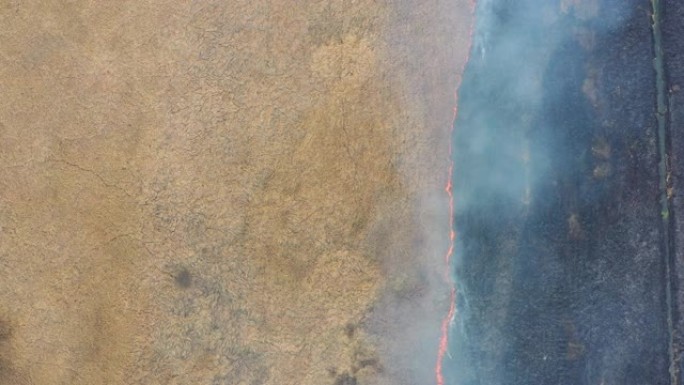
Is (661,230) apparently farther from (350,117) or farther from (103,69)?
(103,69)

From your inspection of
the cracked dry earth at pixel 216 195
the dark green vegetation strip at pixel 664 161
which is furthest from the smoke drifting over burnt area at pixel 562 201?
the cracked dry earth at pixel 216 195

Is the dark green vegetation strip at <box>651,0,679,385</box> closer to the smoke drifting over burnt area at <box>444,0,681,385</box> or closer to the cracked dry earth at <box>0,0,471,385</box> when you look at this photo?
the smoke drifting over burnt area at <box>444,0,681,385</box>

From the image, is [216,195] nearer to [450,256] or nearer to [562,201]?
[450,256]

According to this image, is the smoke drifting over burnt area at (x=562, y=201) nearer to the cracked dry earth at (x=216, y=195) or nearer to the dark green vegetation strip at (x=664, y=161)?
A: the dark green vegetation strip at (x=664, y=161)

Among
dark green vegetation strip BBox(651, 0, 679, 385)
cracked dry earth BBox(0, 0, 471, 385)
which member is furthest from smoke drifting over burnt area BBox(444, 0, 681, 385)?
cracked dry earth BBox(0, 0, 471, 385)

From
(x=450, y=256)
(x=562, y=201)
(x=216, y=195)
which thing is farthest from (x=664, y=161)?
(x=216, y=195)
